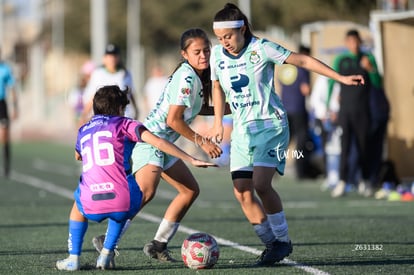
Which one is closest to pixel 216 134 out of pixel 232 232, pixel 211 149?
pixel 211 149

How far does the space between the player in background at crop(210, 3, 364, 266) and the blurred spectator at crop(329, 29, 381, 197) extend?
791 centimetres

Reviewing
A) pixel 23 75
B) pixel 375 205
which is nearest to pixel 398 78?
pixel 375 205

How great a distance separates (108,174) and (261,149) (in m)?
1.33

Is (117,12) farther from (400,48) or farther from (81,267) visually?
(81,267)

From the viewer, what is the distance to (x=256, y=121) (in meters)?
9.30

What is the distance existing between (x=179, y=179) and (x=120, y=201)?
1227mm

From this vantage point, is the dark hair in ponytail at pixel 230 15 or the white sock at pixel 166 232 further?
the white sock at pixel 166 232

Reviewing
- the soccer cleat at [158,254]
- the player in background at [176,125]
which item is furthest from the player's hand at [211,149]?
the soccer cleat at [158,254]

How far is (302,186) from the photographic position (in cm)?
1978

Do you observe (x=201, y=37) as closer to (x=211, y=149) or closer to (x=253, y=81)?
(x=253, y=81)

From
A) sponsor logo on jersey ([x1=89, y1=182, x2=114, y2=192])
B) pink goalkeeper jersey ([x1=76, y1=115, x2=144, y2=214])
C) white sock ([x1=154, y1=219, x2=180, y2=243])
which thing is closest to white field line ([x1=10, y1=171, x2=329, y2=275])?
white sock ([x1=154, y1=219, x2=180, y2=243])

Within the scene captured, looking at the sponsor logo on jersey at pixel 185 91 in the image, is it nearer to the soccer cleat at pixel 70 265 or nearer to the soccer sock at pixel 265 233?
the soccer sock at pixel 265 233

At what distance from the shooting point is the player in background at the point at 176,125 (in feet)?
30.7

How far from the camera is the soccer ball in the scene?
29.7ft
